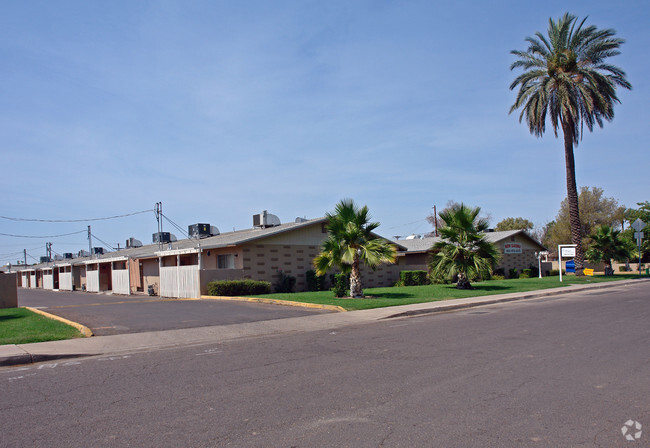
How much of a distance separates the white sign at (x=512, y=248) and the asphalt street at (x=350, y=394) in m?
32.8

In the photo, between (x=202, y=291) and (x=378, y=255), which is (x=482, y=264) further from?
(x=202, y=291)

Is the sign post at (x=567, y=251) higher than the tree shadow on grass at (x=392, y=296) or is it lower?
higher

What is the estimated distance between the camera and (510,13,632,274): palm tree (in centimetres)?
3278

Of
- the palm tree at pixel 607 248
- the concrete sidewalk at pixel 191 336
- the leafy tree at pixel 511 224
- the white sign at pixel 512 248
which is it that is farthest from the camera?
the leafy tree at pixel 511 224

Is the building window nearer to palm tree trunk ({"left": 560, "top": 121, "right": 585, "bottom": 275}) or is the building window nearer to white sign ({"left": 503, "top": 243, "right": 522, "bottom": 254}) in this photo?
palm tree trunk ({"left": 560, "top": 121, "right": 585, "bottom": 275})

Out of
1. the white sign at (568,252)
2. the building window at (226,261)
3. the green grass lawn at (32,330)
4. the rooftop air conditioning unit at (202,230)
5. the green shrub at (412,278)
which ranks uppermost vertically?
the rooftop air conditioning unit at (202,230)

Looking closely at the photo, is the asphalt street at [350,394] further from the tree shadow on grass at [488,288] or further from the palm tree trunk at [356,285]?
the tree shadow on grass at [488,288]

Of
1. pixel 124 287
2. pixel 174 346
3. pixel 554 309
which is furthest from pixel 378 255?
pixel 124 287

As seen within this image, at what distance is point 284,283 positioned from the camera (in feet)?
94.3

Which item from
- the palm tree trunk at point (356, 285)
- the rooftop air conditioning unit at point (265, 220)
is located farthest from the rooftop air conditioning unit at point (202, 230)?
the palm tree trunk at point (356, 285)

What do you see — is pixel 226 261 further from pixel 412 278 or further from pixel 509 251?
pixel 509 251

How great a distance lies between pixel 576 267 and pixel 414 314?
24.6m

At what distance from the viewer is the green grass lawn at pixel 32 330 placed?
1182 cm

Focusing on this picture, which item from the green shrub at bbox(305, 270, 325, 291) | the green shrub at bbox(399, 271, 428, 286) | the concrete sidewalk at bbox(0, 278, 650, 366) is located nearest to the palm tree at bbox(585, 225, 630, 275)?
the green shrub at bbox(399, 271, 428, 286)
